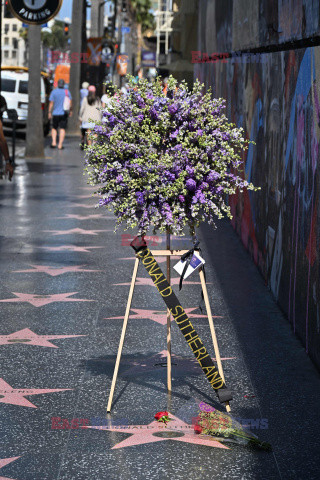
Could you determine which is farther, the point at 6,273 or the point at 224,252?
the point at 224,252

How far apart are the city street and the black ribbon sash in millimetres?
196

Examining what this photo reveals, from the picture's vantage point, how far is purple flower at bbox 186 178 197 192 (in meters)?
5.39

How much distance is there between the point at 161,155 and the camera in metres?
5.42

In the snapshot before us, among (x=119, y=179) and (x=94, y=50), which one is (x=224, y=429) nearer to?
(x=119, y=179)

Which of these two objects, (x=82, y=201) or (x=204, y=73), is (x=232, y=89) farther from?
(x=204, y=73)

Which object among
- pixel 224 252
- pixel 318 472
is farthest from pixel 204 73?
pixel 318 472

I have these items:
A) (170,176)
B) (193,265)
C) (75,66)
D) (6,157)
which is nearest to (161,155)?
(170,176)

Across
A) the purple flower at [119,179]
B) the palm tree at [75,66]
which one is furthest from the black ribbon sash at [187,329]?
the palm tree at [75,66]

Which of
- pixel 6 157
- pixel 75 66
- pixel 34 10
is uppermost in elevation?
pixel 34 10

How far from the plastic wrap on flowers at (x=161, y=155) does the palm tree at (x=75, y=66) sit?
33.0 m

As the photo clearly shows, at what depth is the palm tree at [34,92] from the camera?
24.3m

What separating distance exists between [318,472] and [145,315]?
12.1ft

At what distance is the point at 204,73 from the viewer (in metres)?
22.4

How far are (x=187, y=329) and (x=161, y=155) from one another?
0.99 meters
